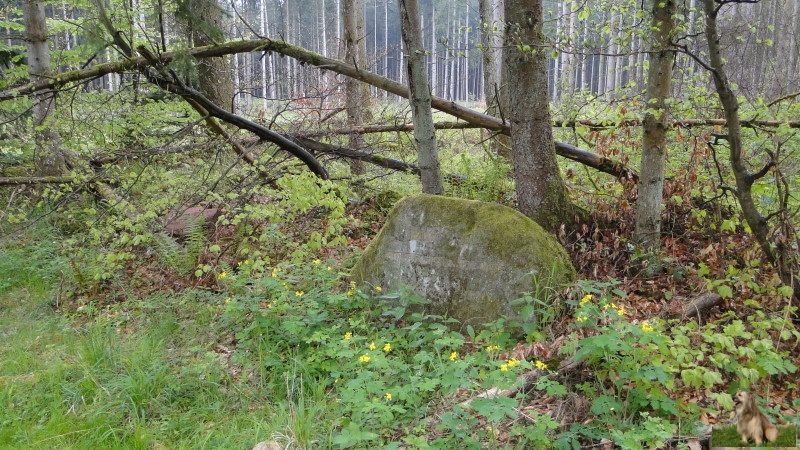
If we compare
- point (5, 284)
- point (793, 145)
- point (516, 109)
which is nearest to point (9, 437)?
point (5, 284)

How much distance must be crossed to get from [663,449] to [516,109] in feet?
11.3

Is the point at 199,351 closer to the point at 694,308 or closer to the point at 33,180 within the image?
the point at 694,308

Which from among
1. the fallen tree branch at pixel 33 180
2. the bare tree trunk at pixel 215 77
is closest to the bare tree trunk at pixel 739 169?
the bare tree trunk at pixel 215 77

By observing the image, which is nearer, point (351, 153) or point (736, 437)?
point (736, 437)

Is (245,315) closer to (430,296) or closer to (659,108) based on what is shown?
A: (430,296)

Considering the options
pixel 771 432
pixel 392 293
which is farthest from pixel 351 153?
pixel 771 432

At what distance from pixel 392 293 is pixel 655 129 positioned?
2.87 metres

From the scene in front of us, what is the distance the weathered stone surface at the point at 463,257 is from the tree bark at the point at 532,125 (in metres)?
0.68

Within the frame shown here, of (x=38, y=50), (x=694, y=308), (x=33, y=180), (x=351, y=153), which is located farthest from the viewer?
(x=351, y=153)

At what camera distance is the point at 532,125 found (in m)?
5.19

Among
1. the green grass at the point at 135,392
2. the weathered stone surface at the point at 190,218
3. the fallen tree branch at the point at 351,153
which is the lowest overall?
the green grass at the point at 135,392

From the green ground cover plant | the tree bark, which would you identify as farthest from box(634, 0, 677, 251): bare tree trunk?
the green ground cover plant

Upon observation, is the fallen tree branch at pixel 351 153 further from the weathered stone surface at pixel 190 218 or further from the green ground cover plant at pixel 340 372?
the green ground cover plant at pixel 340 372

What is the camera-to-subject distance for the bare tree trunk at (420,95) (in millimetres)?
5490
